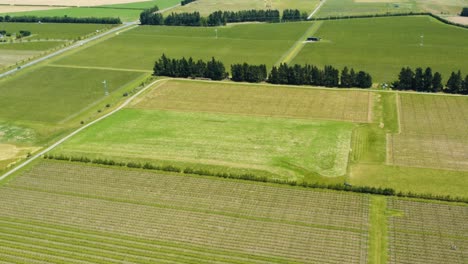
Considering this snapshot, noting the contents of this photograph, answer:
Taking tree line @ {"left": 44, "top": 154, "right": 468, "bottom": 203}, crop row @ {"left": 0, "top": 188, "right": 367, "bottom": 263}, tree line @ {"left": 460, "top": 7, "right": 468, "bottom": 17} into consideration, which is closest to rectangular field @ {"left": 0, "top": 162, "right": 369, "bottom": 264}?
crop row @ {"left": 0, "top": 188, "right": 367, "bottom": 263}

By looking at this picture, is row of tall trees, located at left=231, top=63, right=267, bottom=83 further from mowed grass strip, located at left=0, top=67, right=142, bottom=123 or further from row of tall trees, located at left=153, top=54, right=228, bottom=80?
mowed grass strip, located at left=0, top=67, right=142, bottom=123

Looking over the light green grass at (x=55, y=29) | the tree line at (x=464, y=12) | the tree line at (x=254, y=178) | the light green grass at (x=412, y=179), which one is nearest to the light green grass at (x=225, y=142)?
the tree line at (x=254, y=178)

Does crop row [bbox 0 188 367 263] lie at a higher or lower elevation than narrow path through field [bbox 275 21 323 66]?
lower

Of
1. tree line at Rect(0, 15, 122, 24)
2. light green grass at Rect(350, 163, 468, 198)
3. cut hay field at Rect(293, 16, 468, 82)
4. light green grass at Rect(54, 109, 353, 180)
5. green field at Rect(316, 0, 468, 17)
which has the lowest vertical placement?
light green grass at Rect(350, 163, 468, 198)

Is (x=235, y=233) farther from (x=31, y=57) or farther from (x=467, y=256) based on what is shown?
(x=31, y=57)

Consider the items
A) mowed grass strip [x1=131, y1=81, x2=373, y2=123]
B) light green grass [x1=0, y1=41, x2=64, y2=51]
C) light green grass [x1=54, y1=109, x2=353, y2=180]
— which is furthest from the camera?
light green grass [x1=0, y1=41, x2=64, y2=51]

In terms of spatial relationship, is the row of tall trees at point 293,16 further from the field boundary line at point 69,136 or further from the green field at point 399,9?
the field boundary line at point 69,136
